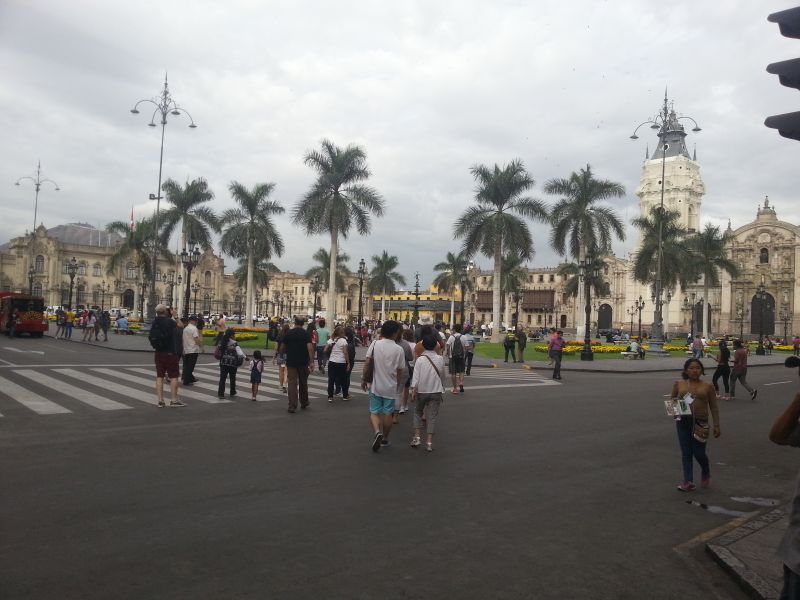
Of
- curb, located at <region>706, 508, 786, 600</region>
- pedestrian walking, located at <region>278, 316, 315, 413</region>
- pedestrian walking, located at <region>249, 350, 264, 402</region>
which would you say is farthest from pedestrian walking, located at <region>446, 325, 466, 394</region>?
curb, located at <region>706, 508, 786, 600</region>

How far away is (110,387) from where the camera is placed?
13.4m

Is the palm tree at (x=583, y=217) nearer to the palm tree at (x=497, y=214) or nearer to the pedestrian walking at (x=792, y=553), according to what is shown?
the palm tree at (x=497, y=214)

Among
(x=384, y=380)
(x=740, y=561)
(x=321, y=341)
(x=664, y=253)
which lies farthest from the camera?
(x=664, y=253)

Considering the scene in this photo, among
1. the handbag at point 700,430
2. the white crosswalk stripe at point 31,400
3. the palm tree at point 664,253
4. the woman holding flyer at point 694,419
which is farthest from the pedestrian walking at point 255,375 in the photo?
the palm tree at point 664,253

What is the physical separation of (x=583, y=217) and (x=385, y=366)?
35.7m

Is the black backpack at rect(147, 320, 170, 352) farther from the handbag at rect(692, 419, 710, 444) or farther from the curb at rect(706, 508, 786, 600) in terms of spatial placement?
the curb at rect(706, 508, 786, 600)

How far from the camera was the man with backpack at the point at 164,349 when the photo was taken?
10.7 meters

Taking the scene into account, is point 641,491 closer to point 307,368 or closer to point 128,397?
point 307,368

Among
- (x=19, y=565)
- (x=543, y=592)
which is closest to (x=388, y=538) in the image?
(x=543, y=592)

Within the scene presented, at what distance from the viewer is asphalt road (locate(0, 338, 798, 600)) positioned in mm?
4164

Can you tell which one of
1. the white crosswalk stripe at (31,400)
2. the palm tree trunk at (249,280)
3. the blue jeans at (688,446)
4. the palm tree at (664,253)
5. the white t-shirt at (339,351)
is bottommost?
the white crosswalk stripe at (31,400)

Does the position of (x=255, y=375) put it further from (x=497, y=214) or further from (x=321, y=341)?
(x=497, y=214)

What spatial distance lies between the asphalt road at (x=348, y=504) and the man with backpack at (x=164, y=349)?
40cm

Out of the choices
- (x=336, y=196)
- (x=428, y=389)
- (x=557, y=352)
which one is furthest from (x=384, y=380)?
(x=336, y=196)
